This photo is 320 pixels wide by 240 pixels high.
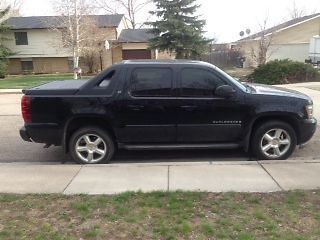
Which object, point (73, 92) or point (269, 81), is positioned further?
point (269, 81)

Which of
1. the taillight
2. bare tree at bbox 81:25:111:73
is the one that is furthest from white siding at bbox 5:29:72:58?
the taillight

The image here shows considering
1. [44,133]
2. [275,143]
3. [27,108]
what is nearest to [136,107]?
[44,133]

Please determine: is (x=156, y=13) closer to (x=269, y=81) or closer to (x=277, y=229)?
(x=269, y=81)

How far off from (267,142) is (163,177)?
81.5 inches

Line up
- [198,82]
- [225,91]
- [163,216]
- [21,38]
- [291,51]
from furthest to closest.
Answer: [21,38], [291,51], [198,82], [225,91], [163,216]

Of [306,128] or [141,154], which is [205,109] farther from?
[306,128]

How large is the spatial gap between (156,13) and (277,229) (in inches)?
978

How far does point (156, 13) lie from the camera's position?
2700cm

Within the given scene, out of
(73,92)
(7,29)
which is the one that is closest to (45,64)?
(7,29)

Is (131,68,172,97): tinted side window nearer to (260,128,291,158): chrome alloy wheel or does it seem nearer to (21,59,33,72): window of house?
(260,128,291,158): chrome alloy wheel

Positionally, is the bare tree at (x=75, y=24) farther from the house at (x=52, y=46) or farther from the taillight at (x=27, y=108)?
the taillight at (x=27, y=108)

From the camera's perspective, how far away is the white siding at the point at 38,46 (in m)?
39.7

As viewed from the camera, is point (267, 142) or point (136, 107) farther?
point (267, 142)

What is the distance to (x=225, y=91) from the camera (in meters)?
6.16
